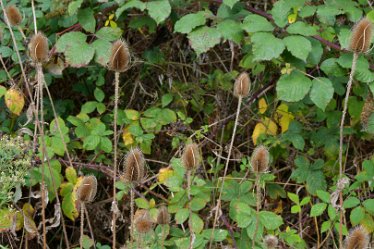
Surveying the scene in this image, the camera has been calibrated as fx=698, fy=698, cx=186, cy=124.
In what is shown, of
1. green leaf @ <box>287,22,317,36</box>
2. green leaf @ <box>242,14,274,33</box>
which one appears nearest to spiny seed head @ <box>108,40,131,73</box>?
green leaf @ <box>242,14,274,33</box>

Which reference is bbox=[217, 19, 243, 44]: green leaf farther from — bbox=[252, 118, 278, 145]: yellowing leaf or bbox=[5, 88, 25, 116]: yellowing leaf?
bbox=[5, 88, 25, 116]: yellowing leaf

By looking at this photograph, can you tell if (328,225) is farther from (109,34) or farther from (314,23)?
(109,34)

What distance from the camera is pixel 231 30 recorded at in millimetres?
2721

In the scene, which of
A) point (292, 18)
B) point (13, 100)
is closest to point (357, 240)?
point (292, 18)

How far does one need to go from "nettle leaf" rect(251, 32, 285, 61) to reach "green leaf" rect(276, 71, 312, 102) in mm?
197

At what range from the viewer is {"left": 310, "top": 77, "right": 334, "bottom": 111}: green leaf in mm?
2629

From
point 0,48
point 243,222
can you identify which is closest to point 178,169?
point 243,222

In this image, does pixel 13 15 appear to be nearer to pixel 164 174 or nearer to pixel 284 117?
pixel 164 174

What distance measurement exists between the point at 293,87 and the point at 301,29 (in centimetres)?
22

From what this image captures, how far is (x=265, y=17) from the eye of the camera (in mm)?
2920

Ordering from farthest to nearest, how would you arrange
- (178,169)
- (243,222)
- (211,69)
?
(211,69) → (178,169) → (243,222)

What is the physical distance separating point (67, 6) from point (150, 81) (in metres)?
0.77

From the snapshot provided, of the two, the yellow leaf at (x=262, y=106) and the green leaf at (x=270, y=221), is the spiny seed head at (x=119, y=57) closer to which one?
the green leaf at (x=270, y=221)

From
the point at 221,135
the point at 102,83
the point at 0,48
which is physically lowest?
the point at 221,135
